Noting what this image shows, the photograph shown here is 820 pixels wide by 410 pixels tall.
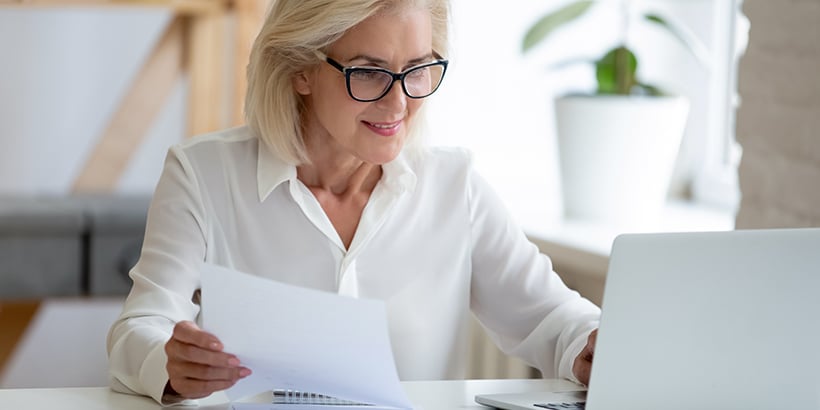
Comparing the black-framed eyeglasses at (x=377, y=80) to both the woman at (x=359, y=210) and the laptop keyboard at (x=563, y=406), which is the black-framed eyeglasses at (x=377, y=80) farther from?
the laptop keyboard at (x=563, y=406)

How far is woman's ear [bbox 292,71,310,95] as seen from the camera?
180 centimetres

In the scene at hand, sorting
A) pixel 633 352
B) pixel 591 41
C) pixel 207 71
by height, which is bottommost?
pixel 633 352

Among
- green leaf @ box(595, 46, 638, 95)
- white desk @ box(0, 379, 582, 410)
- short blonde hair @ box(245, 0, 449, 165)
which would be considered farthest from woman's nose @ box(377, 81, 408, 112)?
green leaf @ box(595, 46, 638, 95)

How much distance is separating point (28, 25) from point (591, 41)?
63.6 inches

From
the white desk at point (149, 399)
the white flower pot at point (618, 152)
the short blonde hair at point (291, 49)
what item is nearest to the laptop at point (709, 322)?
the white desk at point (149, 399)

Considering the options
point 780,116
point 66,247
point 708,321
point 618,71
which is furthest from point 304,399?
point 66,247

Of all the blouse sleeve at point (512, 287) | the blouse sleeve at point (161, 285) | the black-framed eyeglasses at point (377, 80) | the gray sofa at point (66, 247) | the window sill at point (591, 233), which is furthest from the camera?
the gray sofa at point (66, 247)

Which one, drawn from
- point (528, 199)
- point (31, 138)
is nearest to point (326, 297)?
point (528, 199)

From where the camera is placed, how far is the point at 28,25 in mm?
3436

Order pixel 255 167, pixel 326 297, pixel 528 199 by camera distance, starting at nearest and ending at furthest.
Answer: pixel 326 297 < pixel 255 167 < pixel 528 199

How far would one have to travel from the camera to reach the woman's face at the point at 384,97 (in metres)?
1.68

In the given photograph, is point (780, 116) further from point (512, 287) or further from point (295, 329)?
point (295, 329)

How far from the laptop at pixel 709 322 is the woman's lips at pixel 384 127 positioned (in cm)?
58

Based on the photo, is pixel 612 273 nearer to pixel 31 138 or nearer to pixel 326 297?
pixel 326 297
